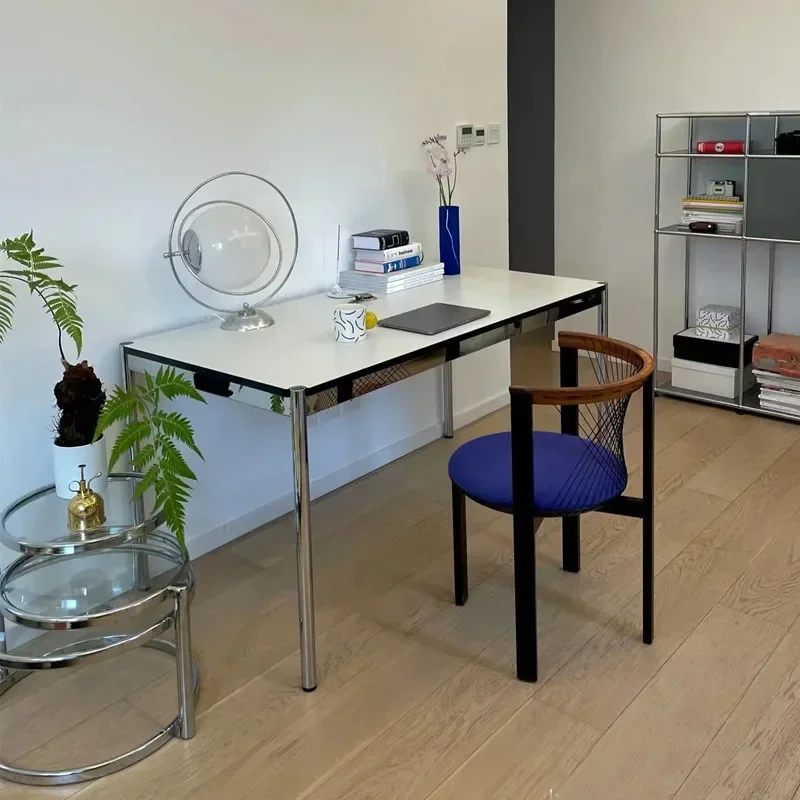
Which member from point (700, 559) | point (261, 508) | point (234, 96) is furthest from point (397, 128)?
point (700, 559)

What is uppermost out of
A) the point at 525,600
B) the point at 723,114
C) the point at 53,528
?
the point at 723,114

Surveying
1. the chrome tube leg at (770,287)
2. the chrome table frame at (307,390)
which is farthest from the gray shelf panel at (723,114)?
the chrome table frame at (307,390)

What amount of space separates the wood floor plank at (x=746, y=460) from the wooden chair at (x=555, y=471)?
0.98 m

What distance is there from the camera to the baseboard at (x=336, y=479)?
2809 mm

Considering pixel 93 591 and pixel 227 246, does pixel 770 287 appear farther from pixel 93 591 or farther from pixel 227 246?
pixel 93 591

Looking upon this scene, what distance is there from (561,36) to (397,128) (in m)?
1.57

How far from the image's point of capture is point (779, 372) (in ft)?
11.9

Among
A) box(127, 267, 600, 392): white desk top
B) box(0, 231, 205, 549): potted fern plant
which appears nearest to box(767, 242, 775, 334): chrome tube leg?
box(127, 267, 600, 392): white desk top

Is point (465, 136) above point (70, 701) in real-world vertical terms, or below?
above

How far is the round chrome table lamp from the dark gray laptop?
36 centimetres

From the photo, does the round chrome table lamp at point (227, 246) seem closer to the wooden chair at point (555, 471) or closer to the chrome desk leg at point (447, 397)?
the wooden chair at point (555, 471)

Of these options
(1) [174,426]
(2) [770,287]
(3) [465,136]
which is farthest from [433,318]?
(2) [770,287]

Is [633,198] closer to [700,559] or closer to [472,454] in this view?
[700,559]

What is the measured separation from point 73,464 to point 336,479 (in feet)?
4.19
